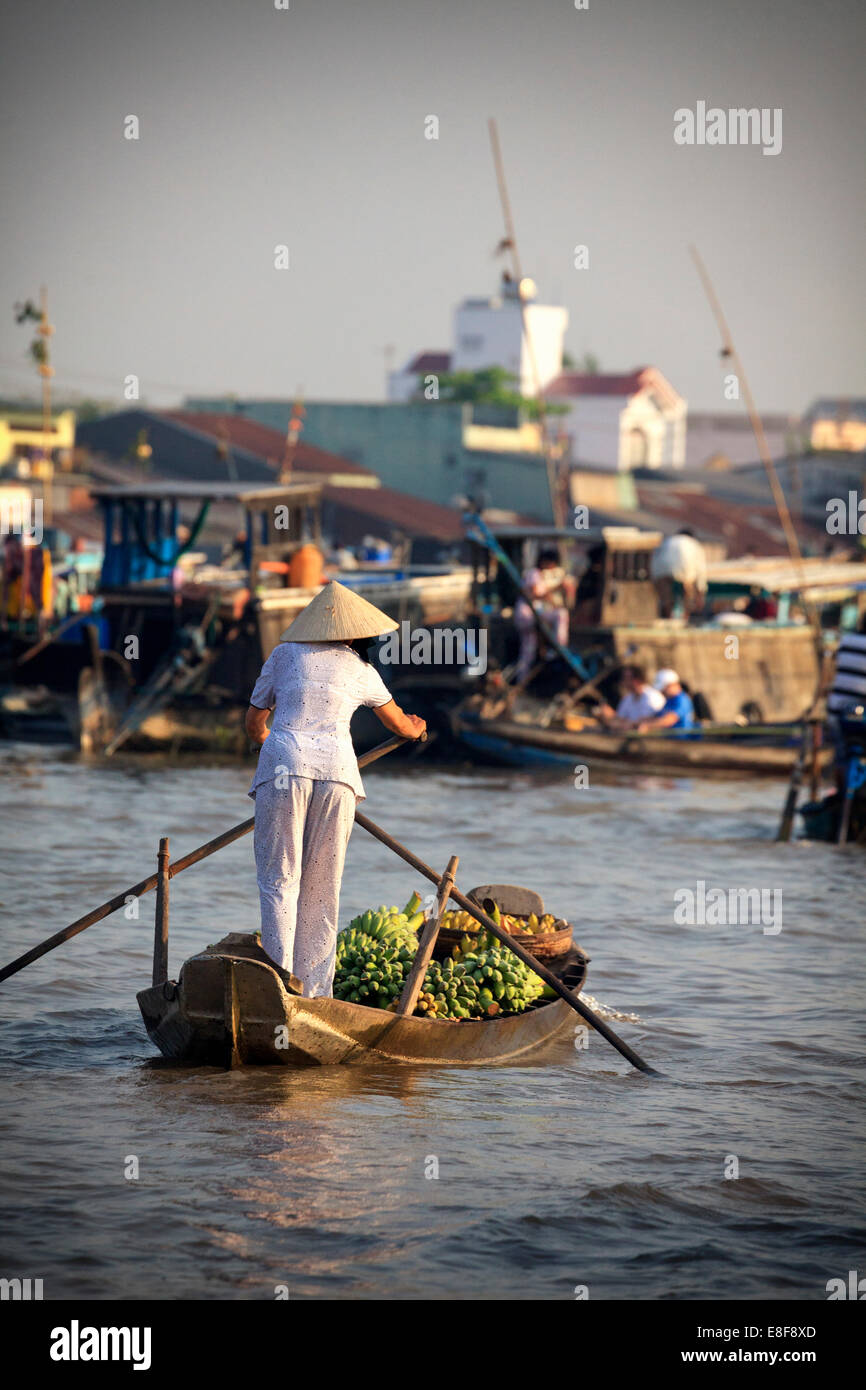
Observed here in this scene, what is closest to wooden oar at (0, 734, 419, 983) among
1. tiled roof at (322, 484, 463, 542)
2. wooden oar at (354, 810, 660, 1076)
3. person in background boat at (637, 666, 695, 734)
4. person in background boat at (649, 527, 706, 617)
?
wooden oar at (354, 810, 660, 1076)

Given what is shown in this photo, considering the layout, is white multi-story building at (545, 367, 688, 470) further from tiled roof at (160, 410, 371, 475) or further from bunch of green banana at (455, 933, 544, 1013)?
bunch of green banana at (455, 933, 544, 1013)

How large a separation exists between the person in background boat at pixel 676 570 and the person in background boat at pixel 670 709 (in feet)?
4.93

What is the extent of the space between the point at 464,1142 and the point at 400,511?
3236 cm

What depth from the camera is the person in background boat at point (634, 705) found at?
1803cm

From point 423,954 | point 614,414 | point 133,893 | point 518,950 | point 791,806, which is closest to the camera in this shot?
point 133,893

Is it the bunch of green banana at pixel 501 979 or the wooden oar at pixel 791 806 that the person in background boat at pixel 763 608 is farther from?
the bunch of green banana at pixel 501 979

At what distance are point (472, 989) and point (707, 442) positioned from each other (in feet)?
227

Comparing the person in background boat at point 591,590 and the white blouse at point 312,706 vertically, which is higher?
the person in background boat at point 591,590

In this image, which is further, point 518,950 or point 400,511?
point 400,511

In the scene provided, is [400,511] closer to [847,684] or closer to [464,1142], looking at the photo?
[847,684]

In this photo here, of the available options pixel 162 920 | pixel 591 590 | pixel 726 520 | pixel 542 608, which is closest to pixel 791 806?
pixel 542 608

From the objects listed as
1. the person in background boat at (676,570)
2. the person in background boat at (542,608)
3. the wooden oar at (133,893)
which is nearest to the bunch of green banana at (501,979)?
the wooden oar at (133,893)

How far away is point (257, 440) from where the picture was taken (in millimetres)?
39781
